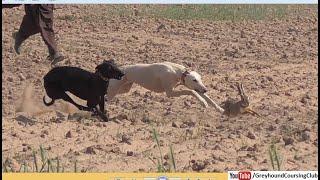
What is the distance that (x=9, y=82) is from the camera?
811cm

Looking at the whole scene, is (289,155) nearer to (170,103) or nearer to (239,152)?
(239,152)

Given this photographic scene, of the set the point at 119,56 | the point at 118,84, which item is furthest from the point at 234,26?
the point at 118,84

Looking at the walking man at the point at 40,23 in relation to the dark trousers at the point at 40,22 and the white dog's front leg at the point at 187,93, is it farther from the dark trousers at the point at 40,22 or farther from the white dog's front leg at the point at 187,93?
the white dog's front leg at the point at 187,93

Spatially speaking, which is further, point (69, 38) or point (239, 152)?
point (69, 38)

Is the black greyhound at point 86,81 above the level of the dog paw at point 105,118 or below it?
above

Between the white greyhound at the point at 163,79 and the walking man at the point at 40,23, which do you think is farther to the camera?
the white greyhound at the point at 163,79

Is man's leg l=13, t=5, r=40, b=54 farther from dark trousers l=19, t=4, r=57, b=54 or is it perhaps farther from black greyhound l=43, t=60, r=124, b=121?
black greyhound l=43, t=60, r=124, b=121

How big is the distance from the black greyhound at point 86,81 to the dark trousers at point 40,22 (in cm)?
85

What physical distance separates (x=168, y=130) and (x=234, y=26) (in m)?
4.67

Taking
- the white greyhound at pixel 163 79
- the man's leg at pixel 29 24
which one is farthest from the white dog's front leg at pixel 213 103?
the man's leg at pixel 29 24

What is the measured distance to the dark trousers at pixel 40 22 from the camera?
22.8 ft

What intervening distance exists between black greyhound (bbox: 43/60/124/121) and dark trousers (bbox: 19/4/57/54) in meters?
0.85

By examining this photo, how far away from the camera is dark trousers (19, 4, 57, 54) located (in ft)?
22.8

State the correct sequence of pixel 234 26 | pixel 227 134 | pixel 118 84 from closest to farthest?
pixel 227 134 < pixel 118 84 < pixel 234 26
